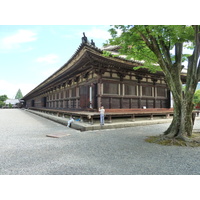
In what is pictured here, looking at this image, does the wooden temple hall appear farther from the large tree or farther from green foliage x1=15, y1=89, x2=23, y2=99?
green foliage x1=15, y1=89, x2=23, y2=99

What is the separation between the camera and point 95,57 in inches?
381

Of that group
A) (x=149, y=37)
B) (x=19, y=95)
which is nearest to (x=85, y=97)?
(x=149, y=37)

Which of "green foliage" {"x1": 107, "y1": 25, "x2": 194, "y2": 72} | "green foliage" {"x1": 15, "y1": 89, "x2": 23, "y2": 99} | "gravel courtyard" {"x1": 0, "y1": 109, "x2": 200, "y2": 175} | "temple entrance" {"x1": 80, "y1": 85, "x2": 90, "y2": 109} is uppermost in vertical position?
"green foliage" {"x1": 15, "y1": 89, "x2": 23, "y2": 99}

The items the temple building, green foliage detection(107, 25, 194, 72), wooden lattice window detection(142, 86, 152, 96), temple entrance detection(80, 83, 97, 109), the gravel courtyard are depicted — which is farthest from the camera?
wooden lattice window detection(142, 86, 152, 96)

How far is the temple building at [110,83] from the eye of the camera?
10406 mm

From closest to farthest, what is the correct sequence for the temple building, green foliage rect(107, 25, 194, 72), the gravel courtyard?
the gravel courtyard
green foliage rect(107, 25, 194, 72)
the temple building

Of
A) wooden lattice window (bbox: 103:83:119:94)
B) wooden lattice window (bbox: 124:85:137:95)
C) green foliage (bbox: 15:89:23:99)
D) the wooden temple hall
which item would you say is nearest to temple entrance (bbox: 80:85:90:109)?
the wooden temple hall

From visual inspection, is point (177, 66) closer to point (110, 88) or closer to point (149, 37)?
point (149, 37)

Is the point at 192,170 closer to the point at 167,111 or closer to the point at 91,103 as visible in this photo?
the point at 91,103

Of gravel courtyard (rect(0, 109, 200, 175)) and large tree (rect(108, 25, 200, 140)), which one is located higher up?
large tree (rect(108, 25, 200, 140))

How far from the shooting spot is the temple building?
34.1 ft

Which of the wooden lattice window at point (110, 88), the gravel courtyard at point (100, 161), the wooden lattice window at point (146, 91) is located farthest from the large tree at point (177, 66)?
the wooden lattice window at point (146, 91)

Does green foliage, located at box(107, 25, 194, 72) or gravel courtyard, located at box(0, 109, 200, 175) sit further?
green foliage, located at box(107, 25, 194, 72)

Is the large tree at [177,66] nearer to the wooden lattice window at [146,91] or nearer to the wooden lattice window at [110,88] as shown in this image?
the wooden lattice window at [110,88]
